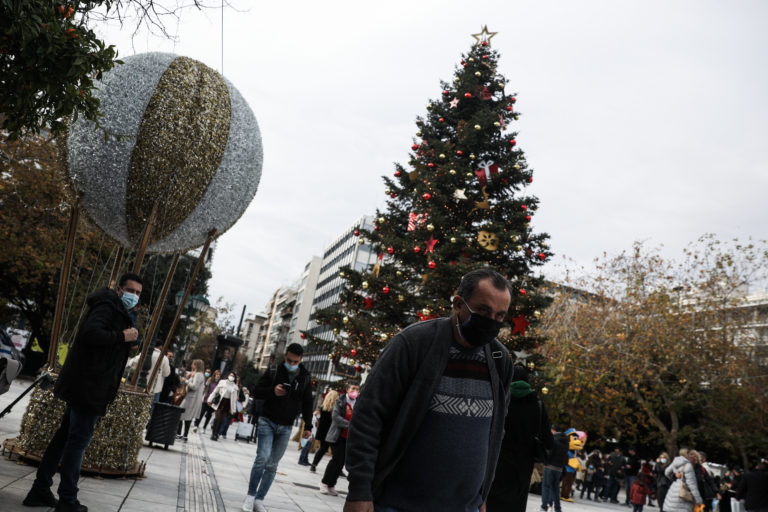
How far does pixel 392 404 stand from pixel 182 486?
556 centimetres

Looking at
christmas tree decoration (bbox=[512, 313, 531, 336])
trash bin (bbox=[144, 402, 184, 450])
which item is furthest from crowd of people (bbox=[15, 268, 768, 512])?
christmas tree decoration (bbox=[512, 313, 531, 336])

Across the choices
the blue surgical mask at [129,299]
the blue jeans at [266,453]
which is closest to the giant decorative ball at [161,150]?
the blue surgical mask at [129,299]

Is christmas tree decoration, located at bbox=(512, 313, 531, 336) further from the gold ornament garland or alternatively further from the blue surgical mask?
the blue surgical mask

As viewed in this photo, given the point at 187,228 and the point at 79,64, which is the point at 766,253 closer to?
the point at 187,228

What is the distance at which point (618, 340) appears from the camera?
2656 centimetres

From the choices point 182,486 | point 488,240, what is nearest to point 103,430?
point 182,486

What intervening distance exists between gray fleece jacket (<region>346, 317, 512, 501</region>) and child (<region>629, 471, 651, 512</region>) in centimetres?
1801

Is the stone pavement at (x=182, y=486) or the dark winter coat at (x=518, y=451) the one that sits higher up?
the dark winter coat at (x=518, y=451)

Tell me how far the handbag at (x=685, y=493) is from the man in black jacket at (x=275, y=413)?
789cm

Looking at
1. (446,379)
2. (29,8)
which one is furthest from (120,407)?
(446,379)

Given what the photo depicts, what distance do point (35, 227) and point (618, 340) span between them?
74.3 feet

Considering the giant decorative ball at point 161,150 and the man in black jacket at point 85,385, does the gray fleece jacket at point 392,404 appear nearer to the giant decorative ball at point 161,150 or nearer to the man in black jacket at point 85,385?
the man in black jacket at point 85,385

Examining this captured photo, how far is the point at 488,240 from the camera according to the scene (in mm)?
16062

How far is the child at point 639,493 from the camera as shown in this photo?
1814 cm
